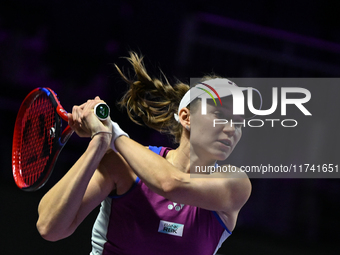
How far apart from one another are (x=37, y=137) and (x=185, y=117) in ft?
2.62

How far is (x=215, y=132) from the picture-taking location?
1.85 meters

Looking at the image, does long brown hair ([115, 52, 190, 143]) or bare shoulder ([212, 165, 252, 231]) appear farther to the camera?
long brown hair ([115, 52, 190, 143])

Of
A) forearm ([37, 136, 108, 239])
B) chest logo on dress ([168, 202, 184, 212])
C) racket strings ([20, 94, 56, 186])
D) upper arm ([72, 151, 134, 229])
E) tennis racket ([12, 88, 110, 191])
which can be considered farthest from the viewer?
racket strings ([20, 94, 56, 186])

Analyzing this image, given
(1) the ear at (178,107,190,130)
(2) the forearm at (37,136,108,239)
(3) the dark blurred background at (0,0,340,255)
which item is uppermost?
(3) the dark blurred background at (0,0,340,255)

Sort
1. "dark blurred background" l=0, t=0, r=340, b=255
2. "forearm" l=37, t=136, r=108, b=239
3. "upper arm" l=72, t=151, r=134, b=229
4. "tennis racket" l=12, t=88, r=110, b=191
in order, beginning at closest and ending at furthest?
"forearm" l=37, t=136, r=108, b=239 → "upper arm" l=72, t=151, r=134, b=229 → "tennis racket" l=12, t=88, r=110, b=191 → "dark blurred background" l=0, t=0, r=340, b=255

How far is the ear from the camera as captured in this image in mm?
1984

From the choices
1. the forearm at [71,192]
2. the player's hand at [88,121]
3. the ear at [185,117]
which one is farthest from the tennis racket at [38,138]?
the ear at [185,117]

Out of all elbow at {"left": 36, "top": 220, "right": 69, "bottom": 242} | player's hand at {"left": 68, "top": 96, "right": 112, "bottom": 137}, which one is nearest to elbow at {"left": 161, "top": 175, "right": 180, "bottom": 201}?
player's hand at {"left": 68, "top": 96, "right": 112, "bottom": 137}

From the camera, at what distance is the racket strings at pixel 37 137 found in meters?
2.13

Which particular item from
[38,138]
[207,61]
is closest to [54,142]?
[38,138]

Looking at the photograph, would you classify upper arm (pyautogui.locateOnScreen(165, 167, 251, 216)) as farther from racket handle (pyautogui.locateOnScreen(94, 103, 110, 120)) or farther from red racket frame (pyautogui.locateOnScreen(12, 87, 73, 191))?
red racket frame (pyautogui.locateOnScreen(12, 87, 73, 191))

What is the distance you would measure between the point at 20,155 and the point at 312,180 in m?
3.35

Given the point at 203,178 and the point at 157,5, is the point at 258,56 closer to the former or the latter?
the point at 157,5

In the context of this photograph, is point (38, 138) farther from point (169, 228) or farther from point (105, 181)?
point (169, 228)
